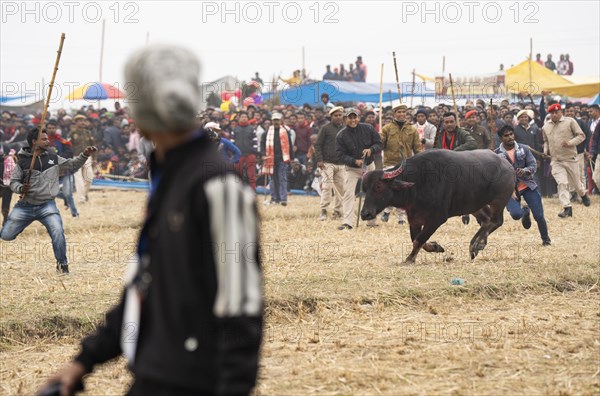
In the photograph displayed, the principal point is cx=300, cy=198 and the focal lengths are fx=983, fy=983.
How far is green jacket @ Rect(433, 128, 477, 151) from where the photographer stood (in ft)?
46.3

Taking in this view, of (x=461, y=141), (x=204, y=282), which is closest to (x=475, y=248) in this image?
(x=461, y=141)

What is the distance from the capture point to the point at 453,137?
14.5m

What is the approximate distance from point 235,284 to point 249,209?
0.24 meters

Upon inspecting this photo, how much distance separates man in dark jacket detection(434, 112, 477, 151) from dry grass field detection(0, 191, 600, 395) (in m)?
1.38

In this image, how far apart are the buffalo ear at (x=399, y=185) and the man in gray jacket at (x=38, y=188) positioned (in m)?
3.74

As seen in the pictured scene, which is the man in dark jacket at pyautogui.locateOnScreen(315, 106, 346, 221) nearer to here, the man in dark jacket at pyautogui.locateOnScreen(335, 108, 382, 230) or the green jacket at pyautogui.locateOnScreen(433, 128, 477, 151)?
the man in dark jacket at pyautogui.locateOnScreen(335, 108, 382, 230)

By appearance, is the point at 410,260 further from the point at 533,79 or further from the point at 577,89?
the point at 577,89

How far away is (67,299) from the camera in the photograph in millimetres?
9719

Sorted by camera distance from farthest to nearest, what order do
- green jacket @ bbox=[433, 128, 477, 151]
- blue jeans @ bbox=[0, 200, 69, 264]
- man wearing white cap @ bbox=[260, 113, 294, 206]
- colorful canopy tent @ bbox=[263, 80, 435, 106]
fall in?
colorful canopy tent @ bbox=[263, 80, 435, 106], man wearing white cap @ bbox=[260, 113, 294, 206], green jacket @ bbox=[433, 128, 477, 151], blue jeans @ bbox=[0, 200, 69, 264]

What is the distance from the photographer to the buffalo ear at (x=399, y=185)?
12.0 meters

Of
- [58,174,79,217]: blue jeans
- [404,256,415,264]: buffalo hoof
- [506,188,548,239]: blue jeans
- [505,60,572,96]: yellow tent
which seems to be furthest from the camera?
[505,60,572,96]: yellow tent

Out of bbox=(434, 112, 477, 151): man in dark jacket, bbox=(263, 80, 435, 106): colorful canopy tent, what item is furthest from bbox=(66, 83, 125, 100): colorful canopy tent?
bbox=(434, 112, 477, 151): man in dark jacket

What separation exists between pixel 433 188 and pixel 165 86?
9271 mm

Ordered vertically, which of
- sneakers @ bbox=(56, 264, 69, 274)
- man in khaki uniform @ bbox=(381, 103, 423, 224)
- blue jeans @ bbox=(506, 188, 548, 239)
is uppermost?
man in khaki uniform @ bbox=(381, 103, 423, 224)
